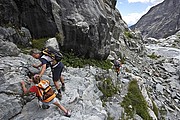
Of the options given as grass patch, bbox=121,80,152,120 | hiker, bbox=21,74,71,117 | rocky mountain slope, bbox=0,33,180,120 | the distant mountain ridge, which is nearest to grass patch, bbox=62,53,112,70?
rocky mountain slope, bbox=0,33,180,120

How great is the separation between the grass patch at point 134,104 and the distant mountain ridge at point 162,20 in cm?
12497

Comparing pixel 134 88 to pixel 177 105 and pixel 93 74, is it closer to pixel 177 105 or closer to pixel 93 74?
pixel 93 74

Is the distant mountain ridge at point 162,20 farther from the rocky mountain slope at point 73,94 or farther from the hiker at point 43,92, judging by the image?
the hiker at point 43,92

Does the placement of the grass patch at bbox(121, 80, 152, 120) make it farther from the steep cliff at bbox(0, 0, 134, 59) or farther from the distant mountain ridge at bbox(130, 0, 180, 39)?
the distant mountain ridge at bbox(130, 0, 180, 39)

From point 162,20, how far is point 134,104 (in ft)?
529

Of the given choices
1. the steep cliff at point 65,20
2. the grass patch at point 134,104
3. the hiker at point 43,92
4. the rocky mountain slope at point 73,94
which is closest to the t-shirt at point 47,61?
the hiker at point 43,92

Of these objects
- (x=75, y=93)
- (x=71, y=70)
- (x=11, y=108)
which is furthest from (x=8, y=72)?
(x=71, y=70)

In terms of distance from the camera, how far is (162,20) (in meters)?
162

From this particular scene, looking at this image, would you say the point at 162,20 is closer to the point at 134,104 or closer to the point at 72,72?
the point at 134,104

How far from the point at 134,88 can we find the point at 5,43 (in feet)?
32.5

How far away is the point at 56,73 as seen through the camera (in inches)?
366

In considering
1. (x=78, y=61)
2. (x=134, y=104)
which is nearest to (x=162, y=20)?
(x=134, y=104)

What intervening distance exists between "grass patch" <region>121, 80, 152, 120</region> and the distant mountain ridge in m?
125

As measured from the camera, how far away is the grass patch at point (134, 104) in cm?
1285
